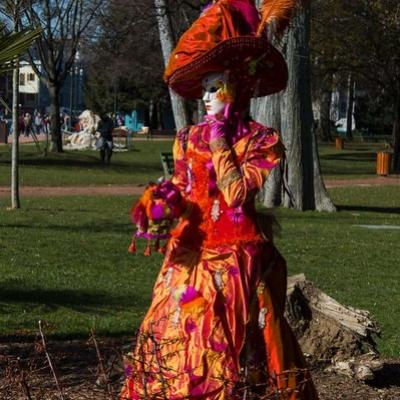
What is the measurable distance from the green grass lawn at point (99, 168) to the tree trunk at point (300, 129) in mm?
7461

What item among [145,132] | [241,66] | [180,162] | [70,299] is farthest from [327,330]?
[145,132]

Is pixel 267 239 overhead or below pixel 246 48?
below

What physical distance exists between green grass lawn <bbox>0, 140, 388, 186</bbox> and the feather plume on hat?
1805 centimetres

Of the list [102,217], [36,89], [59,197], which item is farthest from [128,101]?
[102,217]

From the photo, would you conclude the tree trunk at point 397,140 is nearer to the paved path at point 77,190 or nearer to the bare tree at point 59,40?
the paved path at point 77,190

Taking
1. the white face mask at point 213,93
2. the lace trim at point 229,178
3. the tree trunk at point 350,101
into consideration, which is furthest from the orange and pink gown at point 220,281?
the tree trunk at point 350,101

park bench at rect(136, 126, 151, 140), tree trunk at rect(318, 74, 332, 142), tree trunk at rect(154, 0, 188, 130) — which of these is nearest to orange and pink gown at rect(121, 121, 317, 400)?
tree trunk at rect(154, 0, 188, 130)

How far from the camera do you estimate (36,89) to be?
2576 inches

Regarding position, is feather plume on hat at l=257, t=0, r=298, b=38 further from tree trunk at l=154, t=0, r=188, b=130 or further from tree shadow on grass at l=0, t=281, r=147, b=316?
tree trunk at l=154, t=0, r=188, b=130

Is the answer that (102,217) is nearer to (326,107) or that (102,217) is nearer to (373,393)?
(373,393)

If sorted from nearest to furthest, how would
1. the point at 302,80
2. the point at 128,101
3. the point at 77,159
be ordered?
the point at 302,80, the point at 77,159, the point at 128,101

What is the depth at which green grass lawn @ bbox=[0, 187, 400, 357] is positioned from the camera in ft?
23.9

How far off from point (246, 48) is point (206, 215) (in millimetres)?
755

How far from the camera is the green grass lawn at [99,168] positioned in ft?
76.3
